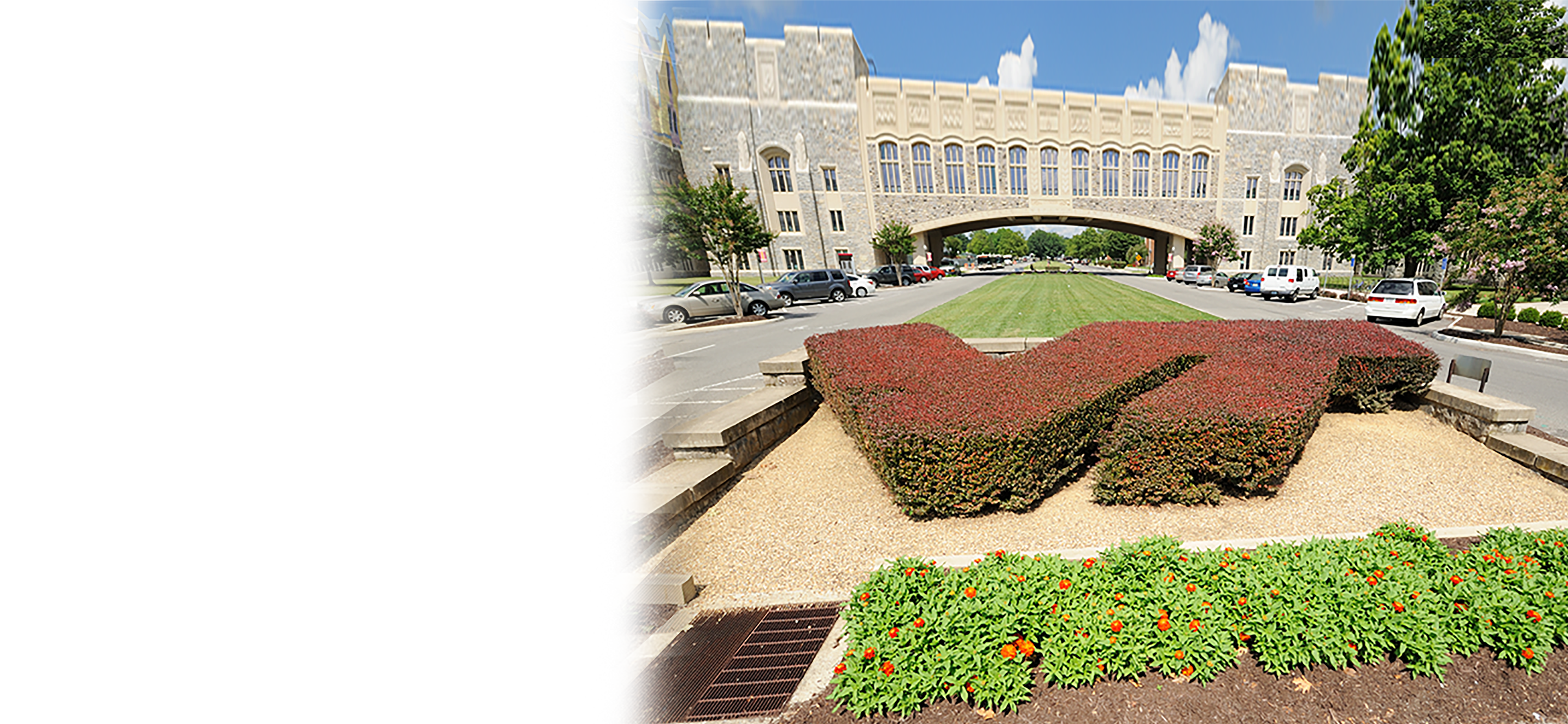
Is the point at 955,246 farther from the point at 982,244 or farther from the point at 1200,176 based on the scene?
the point at 1200,176

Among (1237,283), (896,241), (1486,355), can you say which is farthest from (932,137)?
(1237,283)

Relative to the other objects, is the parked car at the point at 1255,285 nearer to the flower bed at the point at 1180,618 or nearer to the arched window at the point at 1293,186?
the arched window at the point at 1293,186

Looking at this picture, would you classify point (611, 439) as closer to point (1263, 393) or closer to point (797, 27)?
point (797, 27)

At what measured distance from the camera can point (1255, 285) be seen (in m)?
9.02

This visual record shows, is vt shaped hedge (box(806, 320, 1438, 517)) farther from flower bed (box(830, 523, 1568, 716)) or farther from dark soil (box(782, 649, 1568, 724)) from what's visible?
dark soil (box(782, 649, 1568, 724))

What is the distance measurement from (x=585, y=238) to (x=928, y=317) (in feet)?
30.4

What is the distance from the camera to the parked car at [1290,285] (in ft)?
22.2

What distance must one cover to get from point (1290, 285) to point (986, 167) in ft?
20.0

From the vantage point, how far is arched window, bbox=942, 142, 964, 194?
5344mm

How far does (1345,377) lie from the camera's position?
196 inches

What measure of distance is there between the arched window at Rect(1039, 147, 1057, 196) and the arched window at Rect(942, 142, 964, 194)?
0.95m

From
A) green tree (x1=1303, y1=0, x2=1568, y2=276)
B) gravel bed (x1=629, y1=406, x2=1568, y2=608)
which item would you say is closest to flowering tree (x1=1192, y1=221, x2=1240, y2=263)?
green tree (x1=1303, y1=0, x2=1568, y2=276)

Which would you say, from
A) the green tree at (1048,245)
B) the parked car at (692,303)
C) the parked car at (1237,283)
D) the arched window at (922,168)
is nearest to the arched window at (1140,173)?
the arched window at (922,168)

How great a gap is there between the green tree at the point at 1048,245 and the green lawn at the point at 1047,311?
306 feet
